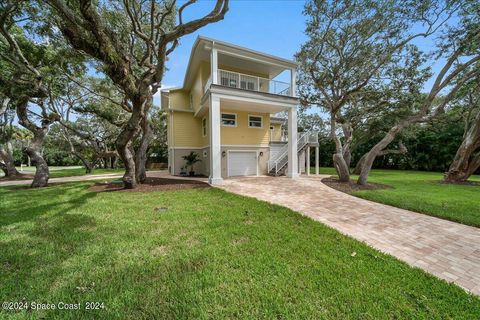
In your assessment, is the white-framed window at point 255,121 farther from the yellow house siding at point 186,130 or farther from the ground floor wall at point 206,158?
the yellow house siding at point 186,130

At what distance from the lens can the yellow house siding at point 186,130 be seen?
46.7 ft

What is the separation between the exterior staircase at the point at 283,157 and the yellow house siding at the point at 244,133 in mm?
1359

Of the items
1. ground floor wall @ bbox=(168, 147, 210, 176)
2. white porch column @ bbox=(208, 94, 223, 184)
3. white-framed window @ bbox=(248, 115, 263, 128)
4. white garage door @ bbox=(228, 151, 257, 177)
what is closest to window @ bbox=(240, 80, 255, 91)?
white-framed window @ bbox=(248, 115, 263, 128)

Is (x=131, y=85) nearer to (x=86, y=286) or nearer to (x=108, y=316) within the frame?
(x=86, y=286)

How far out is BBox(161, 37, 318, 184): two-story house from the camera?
32.4 feet

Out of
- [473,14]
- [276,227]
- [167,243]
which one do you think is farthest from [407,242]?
[473,14]

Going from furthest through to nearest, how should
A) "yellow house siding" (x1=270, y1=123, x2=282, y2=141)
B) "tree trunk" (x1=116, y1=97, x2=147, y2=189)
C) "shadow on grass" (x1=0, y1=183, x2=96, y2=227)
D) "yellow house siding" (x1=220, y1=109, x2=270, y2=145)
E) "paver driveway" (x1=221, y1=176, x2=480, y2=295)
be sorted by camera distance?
"yellow house siding" (x1=270, y1=123, x2=282, y2=141) → "yellow house siding" (x1=220, y1=109, x2=270, y2=145) → "tree trunk" (x1=116, y1=97, x2=147, y2=189) → "shadow on grass" (x1=0, y1=183, x2=96, y2=227) → "paver driveway" (x1=221, y1=176, x2=480, y2=295)

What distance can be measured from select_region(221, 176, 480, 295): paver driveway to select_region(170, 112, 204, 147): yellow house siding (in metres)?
9.86

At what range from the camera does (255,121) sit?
13.5 meters

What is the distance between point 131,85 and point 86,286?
20.1 ft

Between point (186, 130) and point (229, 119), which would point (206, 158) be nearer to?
point (186, 130)

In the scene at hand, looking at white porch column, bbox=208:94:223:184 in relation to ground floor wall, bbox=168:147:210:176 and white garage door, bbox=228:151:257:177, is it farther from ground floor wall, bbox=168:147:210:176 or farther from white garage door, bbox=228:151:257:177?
ground floor wall, bbox=168:147:210:176

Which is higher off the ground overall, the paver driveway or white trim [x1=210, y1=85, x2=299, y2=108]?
white trim [x1=210, y1=85, x2=299, y2=108]

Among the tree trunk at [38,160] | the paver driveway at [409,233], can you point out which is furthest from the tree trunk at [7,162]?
the paver driveway at [409,233]
